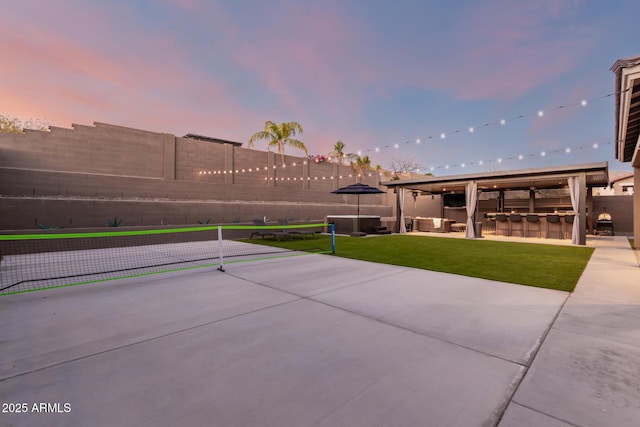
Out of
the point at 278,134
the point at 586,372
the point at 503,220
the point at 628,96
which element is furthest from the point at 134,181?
the point at 503,220

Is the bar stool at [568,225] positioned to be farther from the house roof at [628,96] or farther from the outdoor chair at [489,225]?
the house roof at [628,96]

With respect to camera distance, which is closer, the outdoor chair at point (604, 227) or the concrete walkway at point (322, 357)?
the concrete walkway at point (322, 357)

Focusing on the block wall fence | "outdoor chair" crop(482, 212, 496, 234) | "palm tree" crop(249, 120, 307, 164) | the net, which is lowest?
the net

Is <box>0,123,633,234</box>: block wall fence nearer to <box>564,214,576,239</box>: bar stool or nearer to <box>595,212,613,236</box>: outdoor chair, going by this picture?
<box>595,212,613,236</box>: outdoor chair

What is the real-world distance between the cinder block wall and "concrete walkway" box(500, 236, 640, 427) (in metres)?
14.4

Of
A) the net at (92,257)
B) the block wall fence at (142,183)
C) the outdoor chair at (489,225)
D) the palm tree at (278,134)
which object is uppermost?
the palm tree at (278,134)

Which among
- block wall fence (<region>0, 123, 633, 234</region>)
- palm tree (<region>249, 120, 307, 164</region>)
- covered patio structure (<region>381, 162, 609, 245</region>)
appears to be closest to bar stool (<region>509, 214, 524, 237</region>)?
covered patio structure (<region>381, 162, 609, 245</region>)

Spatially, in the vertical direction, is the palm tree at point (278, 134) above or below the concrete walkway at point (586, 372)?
above

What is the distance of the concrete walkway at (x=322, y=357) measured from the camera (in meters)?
1.80

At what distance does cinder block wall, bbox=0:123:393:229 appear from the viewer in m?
11.1

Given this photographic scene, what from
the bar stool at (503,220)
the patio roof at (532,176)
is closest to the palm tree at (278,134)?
the patio roof at (532,176)

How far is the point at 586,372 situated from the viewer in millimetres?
2281

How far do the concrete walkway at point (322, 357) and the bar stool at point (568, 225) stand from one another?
42.8 ft

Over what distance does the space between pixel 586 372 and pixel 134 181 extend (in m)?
16.4
